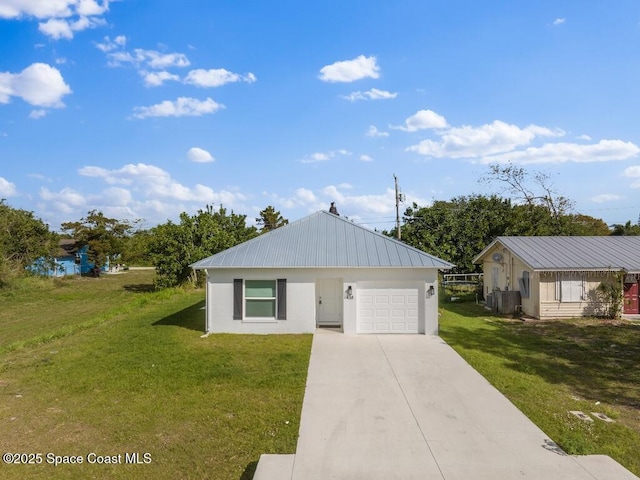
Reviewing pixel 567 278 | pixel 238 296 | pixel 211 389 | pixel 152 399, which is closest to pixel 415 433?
pixel 211 389

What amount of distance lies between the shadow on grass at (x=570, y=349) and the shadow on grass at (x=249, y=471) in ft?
24.0

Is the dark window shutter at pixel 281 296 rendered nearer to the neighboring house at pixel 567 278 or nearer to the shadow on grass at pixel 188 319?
the shadow on grass at pixel 188 319

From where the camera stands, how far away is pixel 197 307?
22.4 meters

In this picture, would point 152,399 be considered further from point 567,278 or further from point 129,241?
point 129,241

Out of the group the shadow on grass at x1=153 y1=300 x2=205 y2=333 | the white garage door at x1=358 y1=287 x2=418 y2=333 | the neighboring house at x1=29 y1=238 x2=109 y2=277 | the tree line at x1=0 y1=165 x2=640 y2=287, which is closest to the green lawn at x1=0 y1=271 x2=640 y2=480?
the shadow on grass at x1=153 y1=300 x2=205 y2=333

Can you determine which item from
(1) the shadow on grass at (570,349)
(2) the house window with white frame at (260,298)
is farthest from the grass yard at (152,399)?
(1) the shadow on grass at (570,349)

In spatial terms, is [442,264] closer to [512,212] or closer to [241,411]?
[241,411]

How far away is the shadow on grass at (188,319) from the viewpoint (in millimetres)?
16875

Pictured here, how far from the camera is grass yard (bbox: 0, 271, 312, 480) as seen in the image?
6445 mm

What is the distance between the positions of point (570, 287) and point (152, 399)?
17826 millimetres

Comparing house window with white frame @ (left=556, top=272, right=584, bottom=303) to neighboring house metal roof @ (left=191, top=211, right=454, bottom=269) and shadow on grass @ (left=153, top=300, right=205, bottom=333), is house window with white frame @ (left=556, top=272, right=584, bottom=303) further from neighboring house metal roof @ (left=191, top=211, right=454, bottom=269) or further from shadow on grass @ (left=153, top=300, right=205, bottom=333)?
shadow on grass @ (left=153, top=300, right=205, bottom=333)

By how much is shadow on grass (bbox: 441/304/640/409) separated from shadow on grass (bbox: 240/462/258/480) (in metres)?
7.32

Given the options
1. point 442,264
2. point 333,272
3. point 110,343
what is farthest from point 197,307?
point 442,264

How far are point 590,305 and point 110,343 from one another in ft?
64.8
